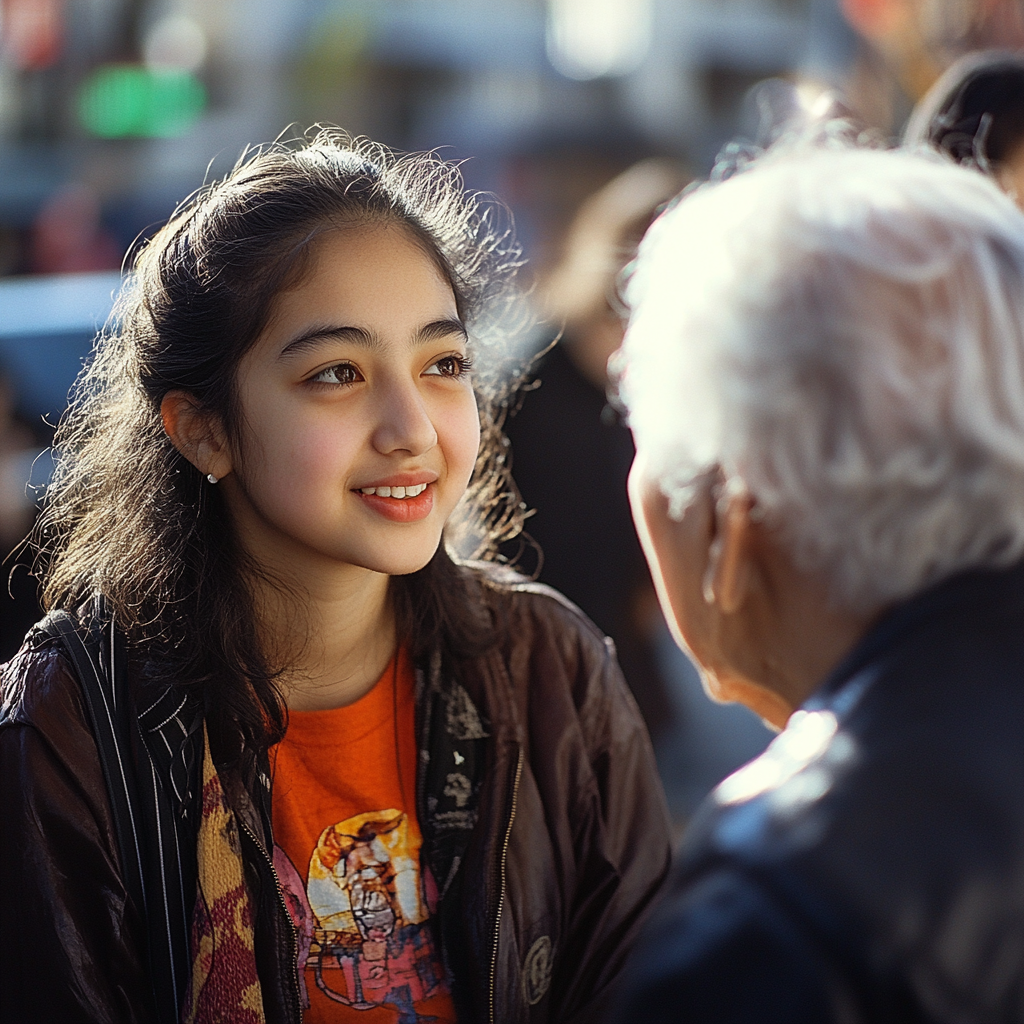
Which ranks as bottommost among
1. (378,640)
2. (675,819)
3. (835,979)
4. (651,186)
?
(675,819)

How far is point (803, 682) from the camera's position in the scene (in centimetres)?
120

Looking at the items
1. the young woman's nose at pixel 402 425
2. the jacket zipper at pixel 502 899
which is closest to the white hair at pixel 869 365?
the young woman's nose at pixel 402 425

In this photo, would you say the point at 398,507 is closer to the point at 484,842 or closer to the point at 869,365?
the point at 484,842

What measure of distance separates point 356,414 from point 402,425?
68 mm

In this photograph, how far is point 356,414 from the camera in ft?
5.54

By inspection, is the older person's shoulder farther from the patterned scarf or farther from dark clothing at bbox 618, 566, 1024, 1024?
dark clothing at bbox 618, 566, 1024, 1024

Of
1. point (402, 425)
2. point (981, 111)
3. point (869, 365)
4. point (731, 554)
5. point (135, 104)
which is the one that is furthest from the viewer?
point (135, 104)

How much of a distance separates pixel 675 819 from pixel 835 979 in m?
3.49

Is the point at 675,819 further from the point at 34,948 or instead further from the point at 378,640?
the point at 34,948

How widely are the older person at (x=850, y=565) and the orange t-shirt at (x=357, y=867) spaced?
0.72 metres

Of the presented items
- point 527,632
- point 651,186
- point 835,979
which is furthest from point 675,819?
point 835,979

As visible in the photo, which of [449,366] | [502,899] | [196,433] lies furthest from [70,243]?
[502,899]

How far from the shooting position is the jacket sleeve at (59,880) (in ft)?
5.01

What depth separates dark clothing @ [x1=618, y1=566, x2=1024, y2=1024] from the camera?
2.92 feet
